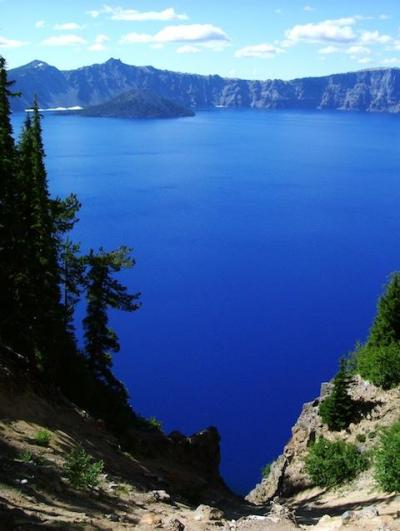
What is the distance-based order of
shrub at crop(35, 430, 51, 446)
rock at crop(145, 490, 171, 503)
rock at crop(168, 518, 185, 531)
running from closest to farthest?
rock at crop(168, 518, 185, 531)
rock at crop(145, 490, 171, 503)
shrub at crop(35, 430, 51, 446)

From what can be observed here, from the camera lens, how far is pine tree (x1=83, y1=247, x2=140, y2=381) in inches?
1179

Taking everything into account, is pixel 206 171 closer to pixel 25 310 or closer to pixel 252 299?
pixel 252 299

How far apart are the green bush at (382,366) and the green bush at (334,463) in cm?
426

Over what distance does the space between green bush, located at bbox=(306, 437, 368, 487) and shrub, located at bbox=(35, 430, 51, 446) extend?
11.3 meters

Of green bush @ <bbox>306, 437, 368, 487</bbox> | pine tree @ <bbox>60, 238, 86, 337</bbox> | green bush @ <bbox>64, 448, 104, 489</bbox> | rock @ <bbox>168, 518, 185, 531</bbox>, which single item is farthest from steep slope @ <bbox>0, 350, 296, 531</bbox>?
pine tree @ <bbox>60, 238, 86, 337</bbox>

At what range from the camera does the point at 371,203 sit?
12012cm

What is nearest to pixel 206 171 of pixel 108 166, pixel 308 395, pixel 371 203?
pixel 108 166

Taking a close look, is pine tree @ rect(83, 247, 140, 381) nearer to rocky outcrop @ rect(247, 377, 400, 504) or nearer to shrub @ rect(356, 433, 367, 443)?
rocky outcrop @ rect(247, 377, 400, 504)

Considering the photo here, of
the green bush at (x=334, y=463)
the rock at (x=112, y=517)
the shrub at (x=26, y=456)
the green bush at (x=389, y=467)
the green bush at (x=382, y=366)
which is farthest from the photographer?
the green bush at (x=382, y=366)

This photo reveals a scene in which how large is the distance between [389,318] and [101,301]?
15.3 meters

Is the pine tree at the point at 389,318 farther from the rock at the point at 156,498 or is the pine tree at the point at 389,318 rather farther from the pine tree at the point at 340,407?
the rock at the point at 156,498

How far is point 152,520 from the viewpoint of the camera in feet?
40.9

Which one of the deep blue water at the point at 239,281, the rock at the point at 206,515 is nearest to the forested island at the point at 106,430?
the rock at the point at 206,515

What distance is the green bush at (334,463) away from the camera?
73.0 feet
